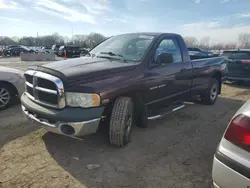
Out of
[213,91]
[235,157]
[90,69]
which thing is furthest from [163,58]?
[213,91]

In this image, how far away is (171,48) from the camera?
4344 mm

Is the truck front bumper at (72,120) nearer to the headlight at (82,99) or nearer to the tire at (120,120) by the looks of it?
the headlight at (82,99)

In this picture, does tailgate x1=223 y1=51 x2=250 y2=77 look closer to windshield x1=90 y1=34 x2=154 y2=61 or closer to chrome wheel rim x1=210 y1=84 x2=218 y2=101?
chrome wheel rim x1=210 y1=84 x2=218 y2=101

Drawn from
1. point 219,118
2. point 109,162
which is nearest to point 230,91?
point 219,118

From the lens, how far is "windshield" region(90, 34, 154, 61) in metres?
3.74

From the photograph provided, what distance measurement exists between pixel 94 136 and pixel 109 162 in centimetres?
86

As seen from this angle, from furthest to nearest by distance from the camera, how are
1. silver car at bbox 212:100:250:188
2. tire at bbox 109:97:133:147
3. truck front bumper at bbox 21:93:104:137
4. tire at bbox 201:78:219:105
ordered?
1. tire at bbox 201:78:219:105
2. tire at bbox 109:97:133:147
3. truck front bumper at bbox 21:93:104:137
4. silver car at bbox 212:100:250:188

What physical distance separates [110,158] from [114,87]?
104 centimetres

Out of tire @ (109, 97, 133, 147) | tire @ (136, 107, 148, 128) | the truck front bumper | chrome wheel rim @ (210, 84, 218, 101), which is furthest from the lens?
chrome wheel rim @ (210, 84, 218, 101)

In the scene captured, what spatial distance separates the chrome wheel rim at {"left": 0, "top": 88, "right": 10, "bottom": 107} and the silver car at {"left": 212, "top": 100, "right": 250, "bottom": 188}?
4969 millimetres

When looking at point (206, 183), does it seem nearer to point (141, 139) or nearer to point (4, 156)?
point (141, 139)

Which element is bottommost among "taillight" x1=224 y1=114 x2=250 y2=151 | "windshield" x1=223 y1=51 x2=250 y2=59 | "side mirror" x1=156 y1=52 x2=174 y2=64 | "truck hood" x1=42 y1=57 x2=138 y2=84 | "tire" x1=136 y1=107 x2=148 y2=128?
"tire" x1=136 y1=107 x2=148 y2=128

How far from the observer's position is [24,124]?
166 inches

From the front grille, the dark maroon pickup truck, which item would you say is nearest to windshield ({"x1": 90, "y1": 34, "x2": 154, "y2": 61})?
the dark maroon pickup truck
